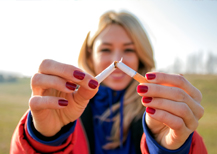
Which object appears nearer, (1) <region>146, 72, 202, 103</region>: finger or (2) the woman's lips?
(1) <region>146, 72, 202, 103</region>: finger

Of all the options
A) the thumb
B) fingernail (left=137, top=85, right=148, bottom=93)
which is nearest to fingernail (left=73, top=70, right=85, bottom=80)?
the thumb

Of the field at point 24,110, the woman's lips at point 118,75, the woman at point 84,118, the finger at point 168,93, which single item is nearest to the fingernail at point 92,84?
the woman at point 84,118

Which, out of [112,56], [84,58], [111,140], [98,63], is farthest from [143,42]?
[111,140]

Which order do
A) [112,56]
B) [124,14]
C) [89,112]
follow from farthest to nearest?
[124,14] → [112,56] → [89,112]

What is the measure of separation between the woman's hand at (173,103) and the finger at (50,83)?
757mm

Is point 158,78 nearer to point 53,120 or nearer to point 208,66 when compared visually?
point 53,120

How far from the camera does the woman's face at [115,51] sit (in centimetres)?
318

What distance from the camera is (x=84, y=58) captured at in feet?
12.3

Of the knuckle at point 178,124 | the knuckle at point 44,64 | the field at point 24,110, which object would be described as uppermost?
the knuckle at point 44,64

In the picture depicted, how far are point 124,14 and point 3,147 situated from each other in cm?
869

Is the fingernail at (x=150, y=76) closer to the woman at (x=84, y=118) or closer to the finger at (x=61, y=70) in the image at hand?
the woman at (x=84, y=118)

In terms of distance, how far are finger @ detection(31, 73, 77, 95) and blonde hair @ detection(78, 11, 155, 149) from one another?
1733 millimetres

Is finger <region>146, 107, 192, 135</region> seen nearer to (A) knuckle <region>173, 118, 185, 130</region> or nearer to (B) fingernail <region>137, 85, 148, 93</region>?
(A) knuckle <region>173, 118, 185, 130</region>

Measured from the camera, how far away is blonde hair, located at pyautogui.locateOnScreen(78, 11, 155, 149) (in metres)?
3.08
